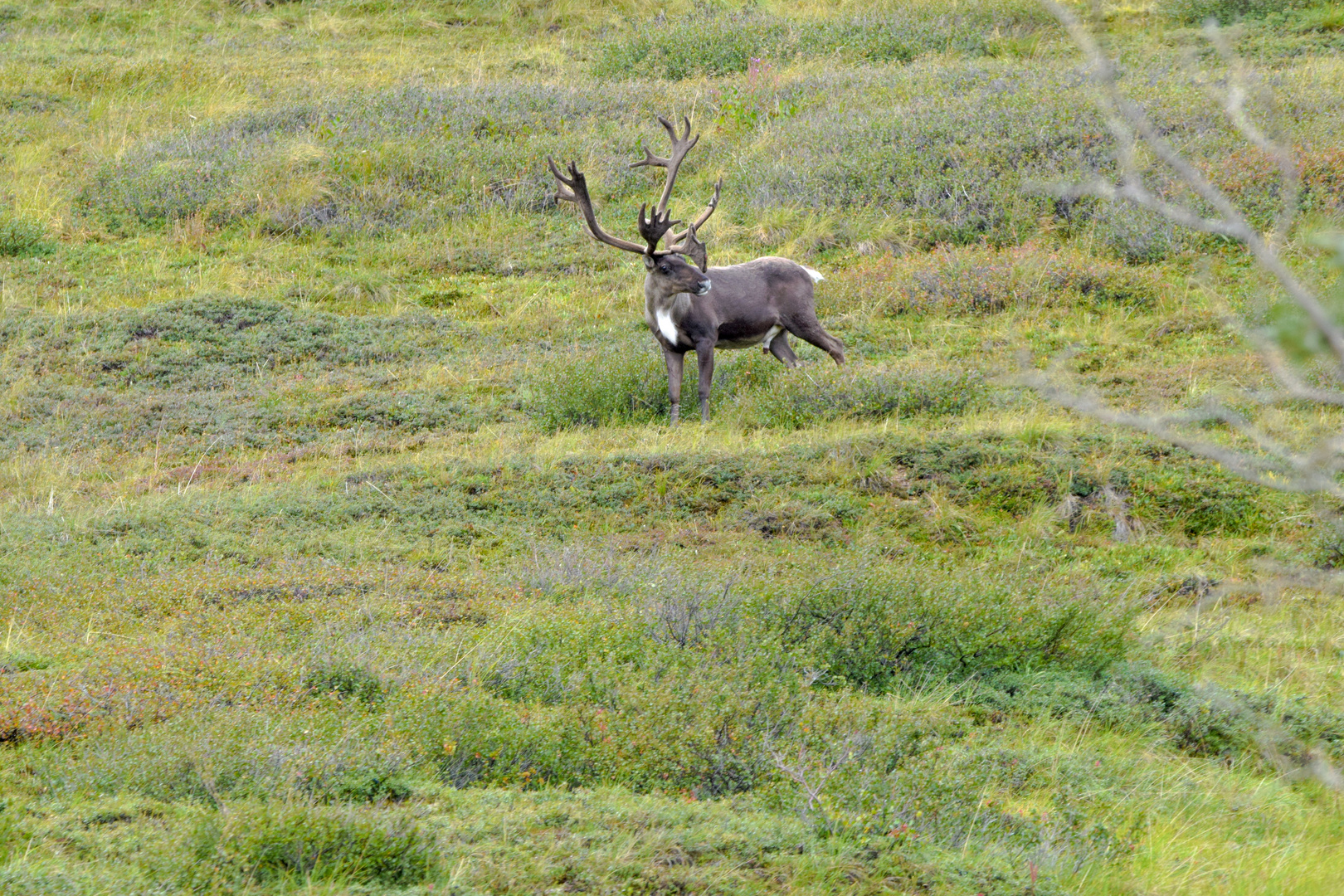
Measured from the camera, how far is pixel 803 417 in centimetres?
1151

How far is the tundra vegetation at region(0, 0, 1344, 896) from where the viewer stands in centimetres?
439

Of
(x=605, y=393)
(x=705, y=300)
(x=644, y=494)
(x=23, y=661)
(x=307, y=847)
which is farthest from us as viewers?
(x=605, y=393)

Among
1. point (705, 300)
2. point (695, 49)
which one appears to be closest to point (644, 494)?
point (705, 300)

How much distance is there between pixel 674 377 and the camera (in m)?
12.1

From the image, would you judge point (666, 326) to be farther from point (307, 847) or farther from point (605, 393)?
point (307, 847)

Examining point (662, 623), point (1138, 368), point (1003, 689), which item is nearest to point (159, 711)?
point (662, 623)

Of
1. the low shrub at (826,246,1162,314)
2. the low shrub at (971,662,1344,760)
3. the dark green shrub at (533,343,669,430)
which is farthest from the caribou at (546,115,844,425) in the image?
the low shrub at (971,662,1344,760)

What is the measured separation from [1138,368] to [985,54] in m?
12.4

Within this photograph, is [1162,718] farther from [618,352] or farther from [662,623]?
[618,352]

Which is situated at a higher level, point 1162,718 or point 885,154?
point 885,154

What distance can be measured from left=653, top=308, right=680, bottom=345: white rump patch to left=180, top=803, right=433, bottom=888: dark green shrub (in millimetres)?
8345

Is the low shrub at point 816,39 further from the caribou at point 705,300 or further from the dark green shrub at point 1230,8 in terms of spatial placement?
the caribou at point 705,300

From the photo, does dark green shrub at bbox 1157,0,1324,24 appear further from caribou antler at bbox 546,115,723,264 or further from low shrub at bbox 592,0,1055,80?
caribou antler at bbox 546,115,723,264

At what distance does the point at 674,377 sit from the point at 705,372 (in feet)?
1.01
